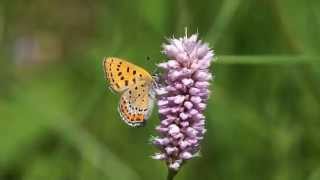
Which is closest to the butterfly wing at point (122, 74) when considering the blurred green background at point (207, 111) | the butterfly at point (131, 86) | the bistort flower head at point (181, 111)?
the butterfly at point (131, 86)

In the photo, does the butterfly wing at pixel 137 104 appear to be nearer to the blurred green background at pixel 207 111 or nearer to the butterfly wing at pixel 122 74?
the butterfly wing at pixel 122 74

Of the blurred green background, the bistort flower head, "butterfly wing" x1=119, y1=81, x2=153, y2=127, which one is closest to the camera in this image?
the bistort flower head

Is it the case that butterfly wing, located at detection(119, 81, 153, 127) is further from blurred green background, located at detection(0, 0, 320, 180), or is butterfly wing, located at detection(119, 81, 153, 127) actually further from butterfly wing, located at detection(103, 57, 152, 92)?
blurred green background, located at detection(0, 0, 320, 180)

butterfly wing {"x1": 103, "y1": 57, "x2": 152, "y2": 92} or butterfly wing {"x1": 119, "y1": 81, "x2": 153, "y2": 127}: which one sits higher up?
butterfly wing {"x1": 103, "y1": 57, "x2": 152, "y2": 92}

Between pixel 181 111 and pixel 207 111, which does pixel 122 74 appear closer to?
pixel 181 111

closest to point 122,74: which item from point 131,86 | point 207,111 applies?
point 131,86

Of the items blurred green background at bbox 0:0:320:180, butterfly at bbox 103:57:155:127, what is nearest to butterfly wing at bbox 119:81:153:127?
butterfly at bbox 103:57:155:127
